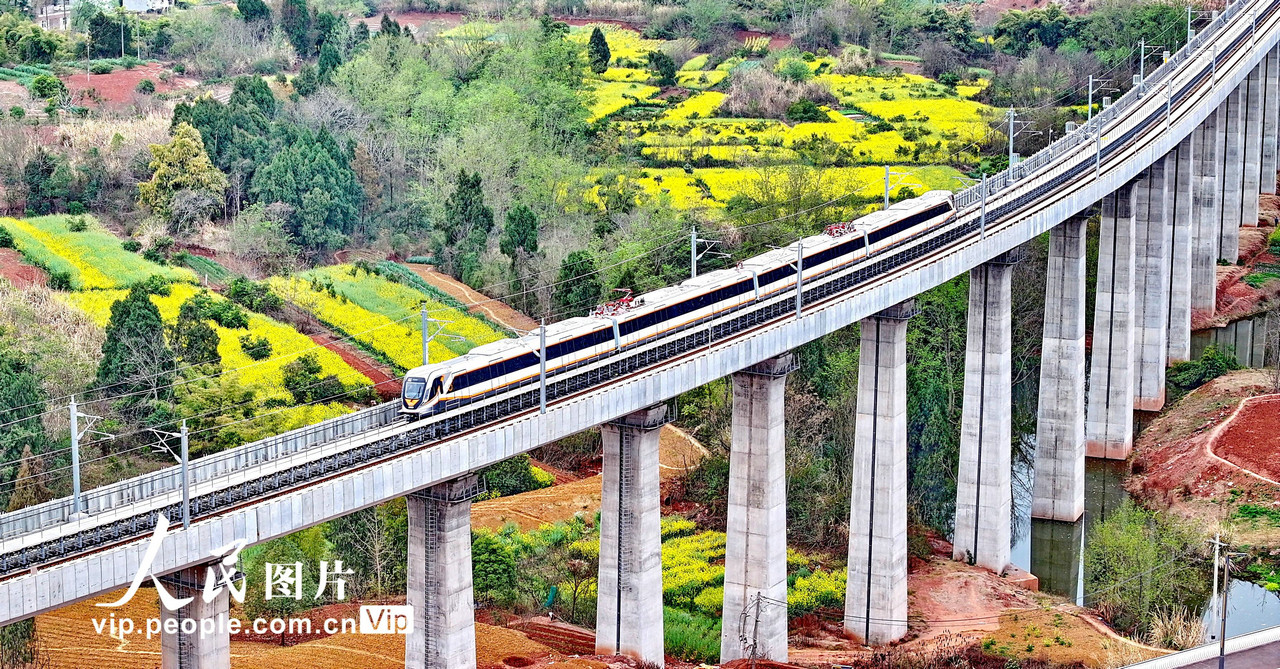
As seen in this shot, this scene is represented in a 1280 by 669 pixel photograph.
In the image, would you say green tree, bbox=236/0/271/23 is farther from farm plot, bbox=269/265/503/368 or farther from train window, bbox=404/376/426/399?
train window, bbox=404/376/426/399

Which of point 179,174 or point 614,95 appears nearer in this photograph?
point 179,174

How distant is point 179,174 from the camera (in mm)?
113688

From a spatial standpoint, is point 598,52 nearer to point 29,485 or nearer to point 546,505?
point 546,505

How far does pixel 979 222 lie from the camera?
83.1 meters

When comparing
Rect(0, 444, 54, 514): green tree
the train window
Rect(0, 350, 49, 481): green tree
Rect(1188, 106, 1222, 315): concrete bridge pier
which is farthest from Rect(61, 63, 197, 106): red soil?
the train window

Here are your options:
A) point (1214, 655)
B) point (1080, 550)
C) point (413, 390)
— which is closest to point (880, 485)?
point (1214, 655)

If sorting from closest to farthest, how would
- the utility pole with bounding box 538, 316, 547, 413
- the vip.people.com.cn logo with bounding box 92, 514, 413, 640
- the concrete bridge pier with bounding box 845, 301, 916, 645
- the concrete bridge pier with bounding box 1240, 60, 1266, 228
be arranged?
the vip.people.com.cn logo with bounding box 92, 514, 413, 640 → the utility pole with bounding box 538, 316, 547, 413 → the concrete bridge pier with bounding box 845, 301, 916, 645 → the concrete bridge pier with bounding box 1240, 60, 1266, 228

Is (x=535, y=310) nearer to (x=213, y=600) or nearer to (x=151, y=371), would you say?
(x=151, y=371)

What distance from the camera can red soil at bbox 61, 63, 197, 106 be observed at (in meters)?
134

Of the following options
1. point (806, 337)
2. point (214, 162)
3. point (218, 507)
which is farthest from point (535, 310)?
point (218, 507)

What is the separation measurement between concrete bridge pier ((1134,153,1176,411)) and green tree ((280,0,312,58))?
79.2 m

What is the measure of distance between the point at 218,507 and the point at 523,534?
3425 centimetres

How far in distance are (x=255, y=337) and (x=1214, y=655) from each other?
51.7 metres

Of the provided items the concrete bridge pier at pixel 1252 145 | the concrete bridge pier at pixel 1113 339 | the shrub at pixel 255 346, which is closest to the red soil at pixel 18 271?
the shrub at pixel 255 346
